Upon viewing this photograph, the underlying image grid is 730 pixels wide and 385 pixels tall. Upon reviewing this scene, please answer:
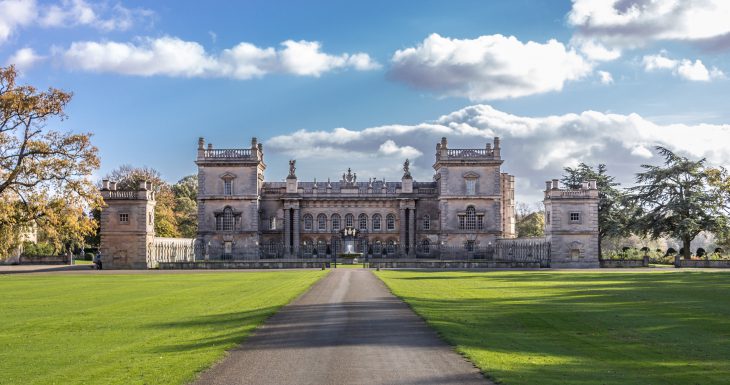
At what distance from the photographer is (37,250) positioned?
259 ft

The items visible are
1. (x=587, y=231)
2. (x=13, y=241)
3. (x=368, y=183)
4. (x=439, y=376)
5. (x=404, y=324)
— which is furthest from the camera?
(x=368, y=183)

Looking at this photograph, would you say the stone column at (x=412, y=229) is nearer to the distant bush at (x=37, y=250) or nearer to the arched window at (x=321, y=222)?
the arched window at (x=321, y=222)

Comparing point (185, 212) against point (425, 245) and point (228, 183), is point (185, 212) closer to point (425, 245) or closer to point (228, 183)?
point (228, 183)

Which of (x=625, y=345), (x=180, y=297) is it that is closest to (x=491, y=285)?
(x=180, y=297)

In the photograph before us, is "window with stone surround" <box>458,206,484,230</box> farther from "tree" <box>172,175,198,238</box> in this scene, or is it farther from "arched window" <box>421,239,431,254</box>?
"tree" <box>172,175,198,238</box>

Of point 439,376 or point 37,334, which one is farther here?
point 37,334

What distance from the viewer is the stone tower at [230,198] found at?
265ft

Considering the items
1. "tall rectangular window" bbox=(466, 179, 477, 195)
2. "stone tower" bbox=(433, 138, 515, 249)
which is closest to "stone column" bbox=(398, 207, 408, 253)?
"stone tower" bbox=(433, 138, 515, 249)

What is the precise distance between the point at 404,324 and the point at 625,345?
5.46 meters

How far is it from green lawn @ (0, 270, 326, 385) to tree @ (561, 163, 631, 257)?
5252 centimetres

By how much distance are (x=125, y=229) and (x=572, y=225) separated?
1574 inches

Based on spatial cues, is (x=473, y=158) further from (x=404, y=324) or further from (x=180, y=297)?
(x=404, y=324)

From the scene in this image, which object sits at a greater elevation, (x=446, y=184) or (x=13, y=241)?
(x=446, y=184)

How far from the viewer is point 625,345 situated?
51.4 ft
